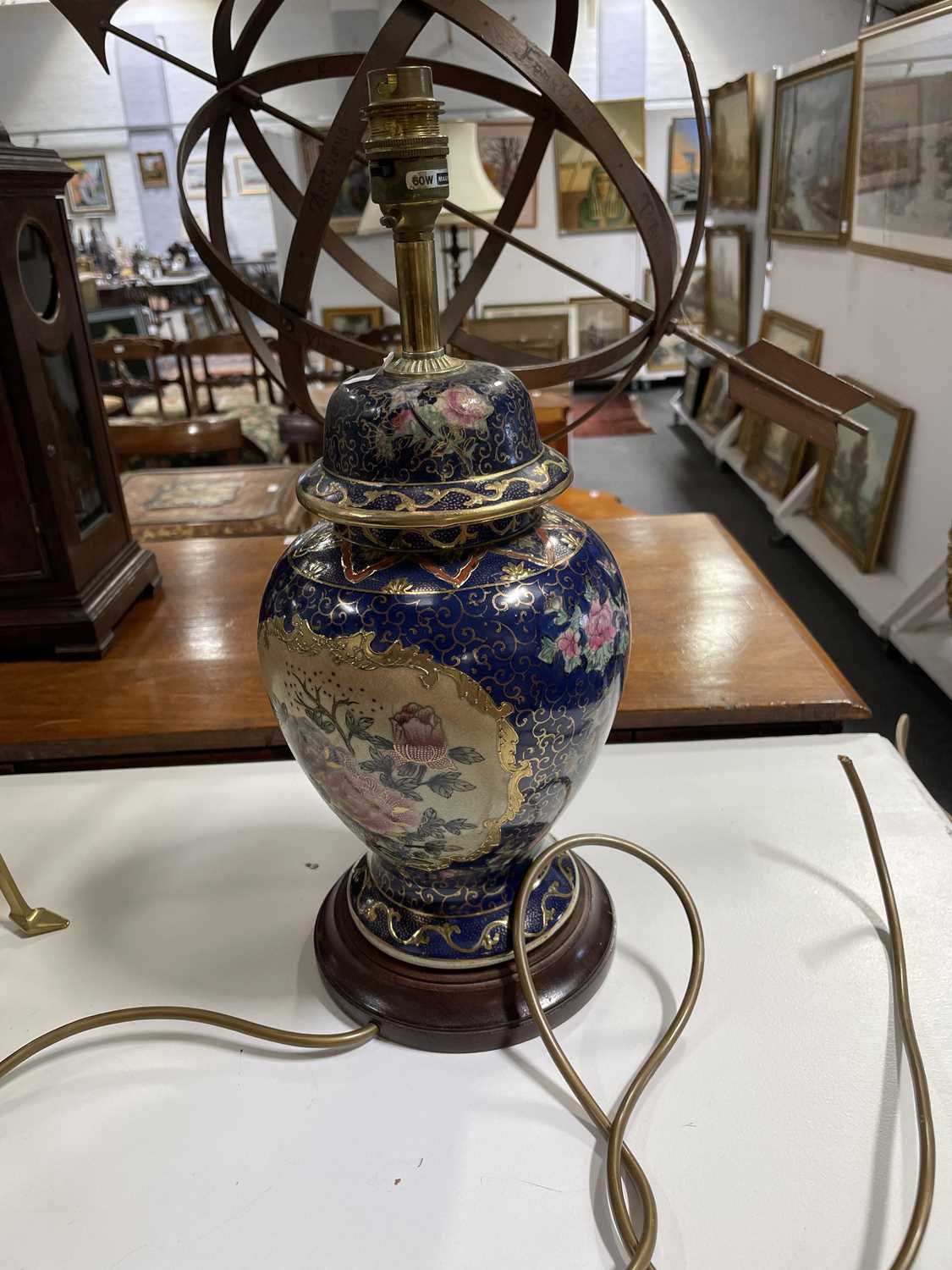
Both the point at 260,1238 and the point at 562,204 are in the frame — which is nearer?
the point at 260,1238

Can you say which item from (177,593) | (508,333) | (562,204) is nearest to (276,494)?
(177,593)

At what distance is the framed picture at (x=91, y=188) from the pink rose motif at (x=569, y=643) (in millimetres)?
5588

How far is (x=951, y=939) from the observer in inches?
32.4

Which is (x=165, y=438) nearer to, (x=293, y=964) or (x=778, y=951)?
(x=293, y=964)

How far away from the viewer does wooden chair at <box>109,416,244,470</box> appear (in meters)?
2.75

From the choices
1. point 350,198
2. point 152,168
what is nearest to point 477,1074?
point 350,198

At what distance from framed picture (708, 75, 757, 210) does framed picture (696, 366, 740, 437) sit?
2.21 ft

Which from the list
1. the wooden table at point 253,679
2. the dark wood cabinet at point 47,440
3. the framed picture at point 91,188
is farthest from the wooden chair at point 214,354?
the framed picture at point 91,188

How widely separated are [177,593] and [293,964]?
0.83 metres

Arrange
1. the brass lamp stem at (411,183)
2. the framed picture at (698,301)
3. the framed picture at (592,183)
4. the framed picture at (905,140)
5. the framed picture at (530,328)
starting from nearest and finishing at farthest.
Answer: the brass lamp stem at (411,183) → the framed picture at (905,140) → the framed picture at (698,301) → the framed picture at (592,183) → the framed picture at (530,328)

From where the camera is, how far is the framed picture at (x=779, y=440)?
300cm

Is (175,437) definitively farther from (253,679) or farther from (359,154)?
(359,154)

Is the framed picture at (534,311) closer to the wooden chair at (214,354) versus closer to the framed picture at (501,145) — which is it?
the framed picture at (501,145)

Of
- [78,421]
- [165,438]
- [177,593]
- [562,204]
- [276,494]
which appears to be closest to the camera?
[78,421]
